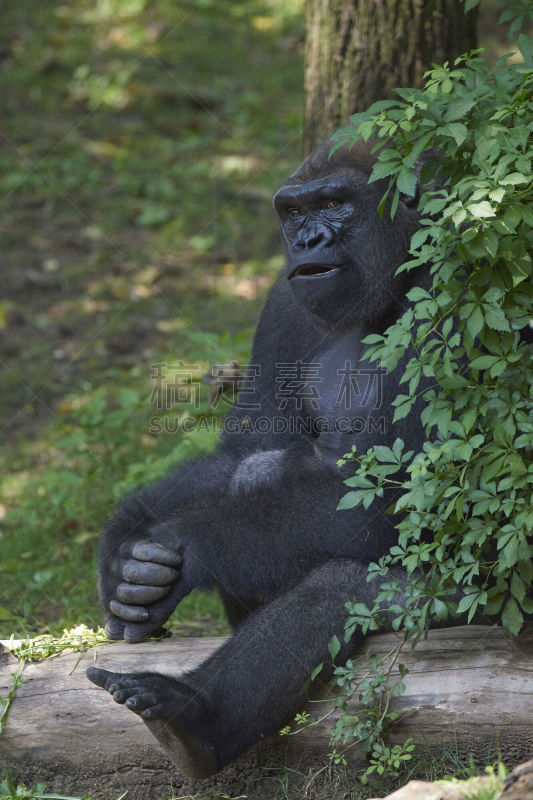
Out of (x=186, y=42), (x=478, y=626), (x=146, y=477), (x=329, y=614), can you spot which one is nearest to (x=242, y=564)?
(x=329, y=614)

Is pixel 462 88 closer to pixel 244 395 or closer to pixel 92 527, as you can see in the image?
pixel 244 395

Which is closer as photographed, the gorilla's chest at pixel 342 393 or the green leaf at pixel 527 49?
the green leaf at pixel 527 49

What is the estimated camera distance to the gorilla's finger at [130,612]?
3668 millimetres

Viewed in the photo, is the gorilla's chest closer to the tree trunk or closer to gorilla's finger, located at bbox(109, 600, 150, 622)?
gorilla's finger, located at bbox(109, 600, 150, 622)

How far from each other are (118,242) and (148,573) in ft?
17.7

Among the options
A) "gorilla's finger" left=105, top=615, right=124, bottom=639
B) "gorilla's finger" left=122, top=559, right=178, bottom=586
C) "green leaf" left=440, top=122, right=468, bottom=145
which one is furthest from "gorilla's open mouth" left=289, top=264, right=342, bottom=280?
"gorilla's finger" left=105, top=615, right=124, bottom=639

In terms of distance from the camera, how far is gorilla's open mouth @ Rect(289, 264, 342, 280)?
3867 mm

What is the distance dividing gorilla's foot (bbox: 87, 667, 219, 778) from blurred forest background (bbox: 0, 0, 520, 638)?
1.36 metres

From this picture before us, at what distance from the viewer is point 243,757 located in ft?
11.4

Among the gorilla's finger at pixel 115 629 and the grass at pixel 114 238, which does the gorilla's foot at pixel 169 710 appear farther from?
the grass at pixel 114 238

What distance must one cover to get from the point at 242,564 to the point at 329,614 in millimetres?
453

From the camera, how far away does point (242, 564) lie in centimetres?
372

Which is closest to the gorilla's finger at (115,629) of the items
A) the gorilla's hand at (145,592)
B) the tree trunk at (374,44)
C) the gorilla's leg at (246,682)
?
the gorilla's hand at (145,592)

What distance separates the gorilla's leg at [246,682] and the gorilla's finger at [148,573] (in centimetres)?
39
